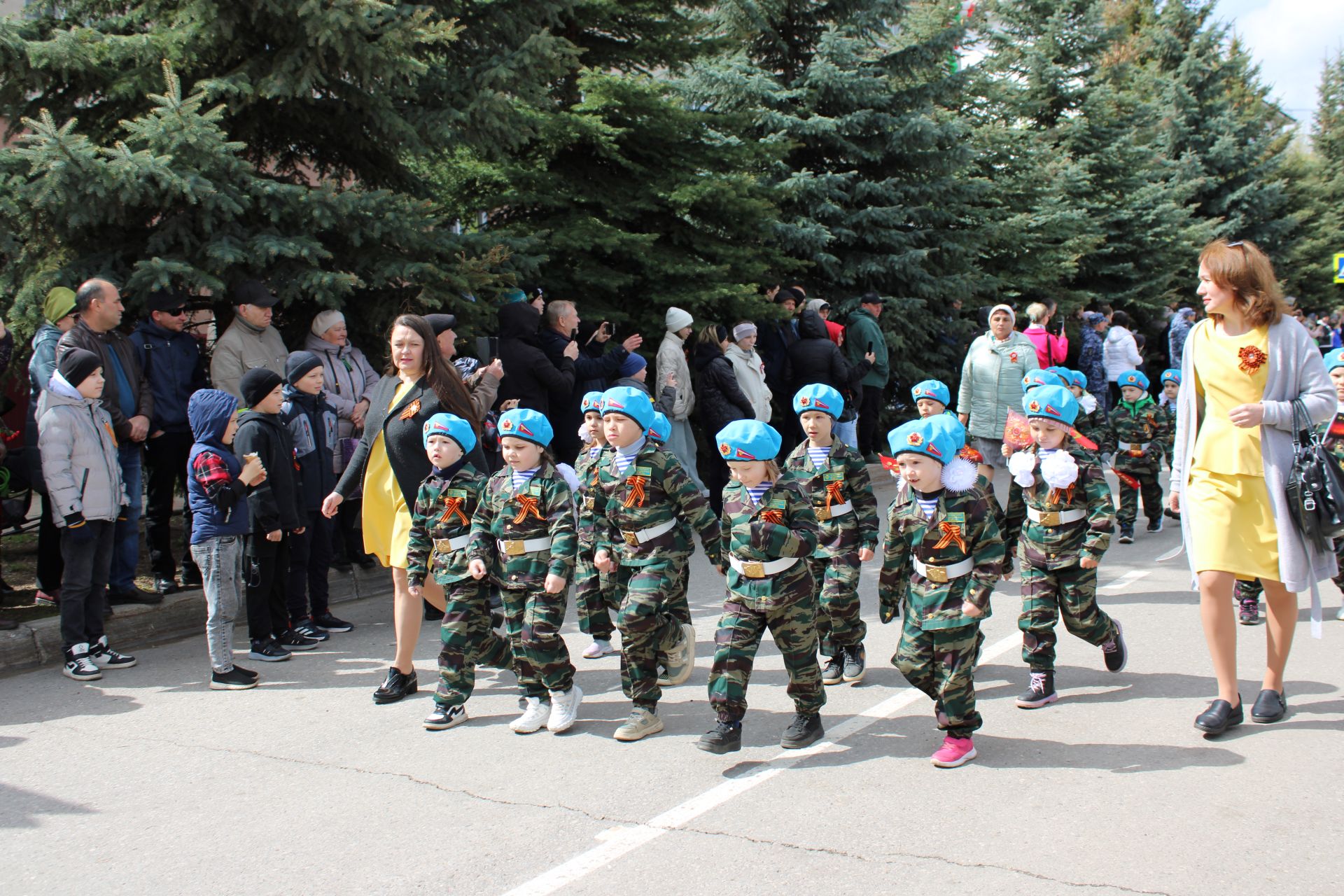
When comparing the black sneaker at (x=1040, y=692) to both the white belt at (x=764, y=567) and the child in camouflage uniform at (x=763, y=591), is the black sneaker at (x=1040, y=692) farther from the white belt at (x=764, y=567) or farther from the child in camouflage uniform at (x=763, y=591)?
the white belt at (x=764, y=567)

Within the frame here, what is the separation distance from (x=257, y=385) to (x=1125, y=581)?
20.7 feet

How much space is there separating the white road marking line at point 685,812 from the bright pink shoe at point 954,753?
520 millimetres

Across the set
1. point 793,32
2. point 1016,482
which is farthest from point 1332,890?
point 793,32

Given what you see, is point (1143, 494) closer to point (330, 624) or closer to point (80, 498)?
point (330, 624)

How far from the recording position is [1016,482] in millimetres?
6250

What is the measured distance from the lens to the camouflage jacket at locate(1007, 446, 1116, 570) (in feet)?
19.4

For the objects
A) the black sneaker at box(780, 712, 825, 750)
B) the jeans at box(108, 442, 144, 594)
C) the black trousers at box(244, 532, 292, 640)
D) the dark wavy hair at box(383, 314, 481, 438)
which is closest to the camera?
the black sneaker at box(780, 712, 825, 750)

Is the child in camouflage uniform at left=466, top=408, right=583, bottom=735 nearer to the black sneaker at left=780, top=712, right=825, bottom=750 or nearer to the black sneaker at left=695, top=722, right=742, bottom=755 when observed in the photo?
the black sneaker at left=695, top=722, right=742, bottom=755

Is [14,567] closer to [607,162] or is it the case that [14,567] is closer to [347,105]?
[347,105]

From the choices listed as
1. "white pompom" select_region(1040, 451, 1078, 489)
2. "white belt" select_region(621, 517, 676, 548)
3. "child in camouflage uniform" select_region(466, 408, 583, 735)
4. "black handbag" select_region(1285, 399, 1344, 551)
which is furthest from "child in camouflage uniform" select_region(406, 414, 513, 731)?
"black handbag" select_region(1285, 399, 1344, 551)

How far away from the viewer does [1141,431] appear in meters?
10.2

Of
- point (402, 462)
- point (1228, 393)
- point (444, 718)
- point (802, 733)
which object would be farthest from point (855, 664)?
point (402, 462)

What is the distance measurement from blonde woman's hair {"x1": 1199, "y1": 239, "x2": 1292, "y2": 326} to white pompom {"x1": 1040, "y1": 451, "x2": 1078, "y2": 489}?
45.7 inches

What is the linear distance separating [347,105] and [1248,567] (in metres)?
7.62
